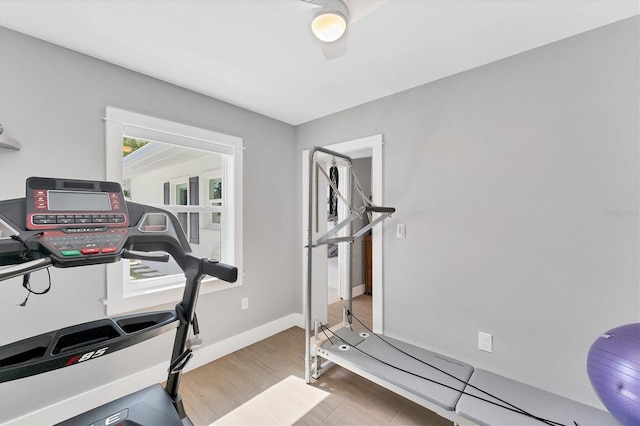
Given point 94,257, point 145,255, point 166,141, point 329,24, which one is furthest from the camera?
point 166,141

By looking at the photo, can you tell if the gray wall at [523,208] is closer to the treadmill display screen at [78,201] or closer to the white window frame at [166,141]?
the white window frame at [166,141]

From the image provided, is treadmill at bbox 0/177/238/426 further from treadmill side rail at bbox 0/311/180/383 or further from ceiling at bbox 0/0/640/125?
ceiling at bbox 0/0/640/125

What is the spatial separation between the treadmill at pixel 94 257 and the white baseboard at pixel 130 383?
2.92ft

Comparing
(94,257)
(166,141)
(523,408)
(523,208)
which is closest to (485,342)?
(523,408)

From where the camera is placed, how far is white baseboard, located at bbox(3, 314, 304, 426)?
1671 millimetres

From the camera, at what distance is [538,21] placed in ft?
5.11

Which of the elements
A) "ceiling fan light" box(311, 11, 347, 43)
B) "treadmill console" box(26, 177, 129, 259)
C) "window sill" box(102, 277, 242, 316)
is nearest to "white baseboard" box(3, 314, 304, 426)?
"window sill" box(102, 277, 242, 316)

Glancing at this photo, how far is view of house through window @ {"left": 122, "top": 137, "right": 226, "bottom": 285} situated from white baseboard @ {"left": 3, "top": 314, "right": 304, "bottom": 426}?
0.73m

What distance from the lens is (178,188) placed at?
254 cm

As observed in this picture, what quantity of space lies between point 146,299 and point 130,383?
609mm

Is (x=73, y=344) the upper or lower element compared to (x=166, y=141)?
lower

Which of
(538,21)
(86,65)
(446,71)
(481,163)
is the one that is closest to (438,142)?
(481,163)

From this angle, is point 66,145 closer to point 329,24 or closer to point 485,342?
point 329,24

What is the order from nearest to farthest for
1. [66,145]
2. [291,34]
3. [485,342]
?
[291,34], [66,145], [485,342]
